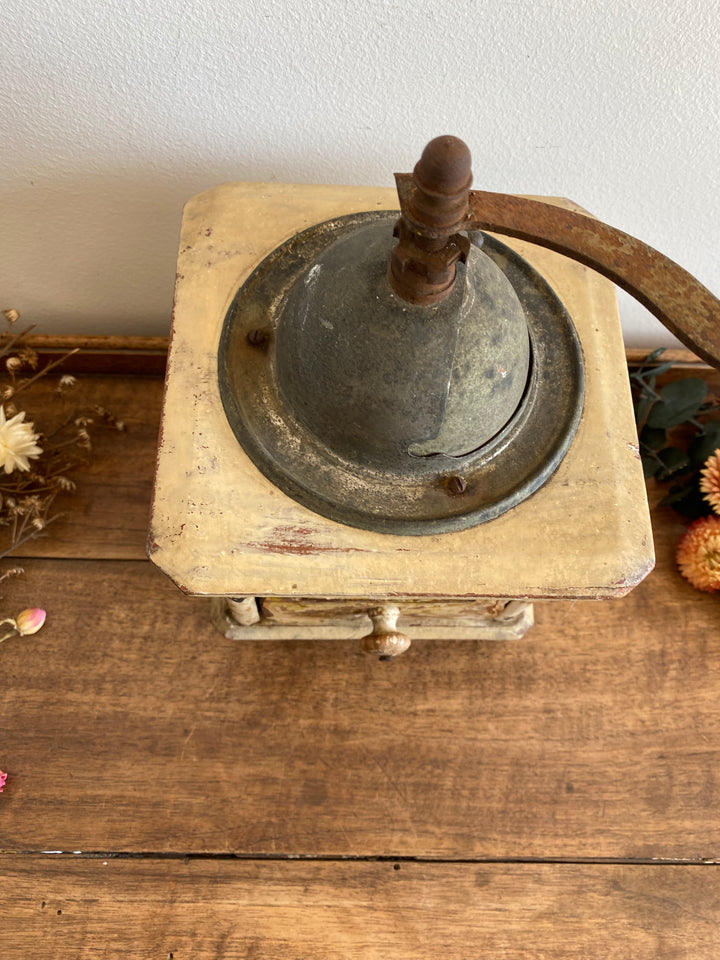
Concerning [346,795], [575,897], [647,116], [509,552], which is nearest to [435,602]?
[509,552]

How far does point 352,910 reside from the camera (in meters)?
0.91

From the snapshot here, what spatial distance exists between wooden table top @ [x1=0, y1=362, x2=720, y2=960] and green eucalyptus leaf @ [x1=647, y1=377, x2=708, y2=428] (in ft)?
0.75

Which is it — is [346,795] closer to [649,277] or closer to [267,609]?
[267,609]

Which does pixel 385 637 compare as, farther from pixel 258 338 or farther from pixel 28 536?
pixel 28 536

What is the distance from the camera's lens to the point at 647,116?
31.2 inches

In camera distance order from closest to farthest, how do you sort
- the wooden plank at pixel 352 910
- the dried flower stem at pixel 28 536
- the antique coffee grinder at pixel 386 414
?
the antique coffee grinder at pixel 386 414 → the wooden plank at pixel 352 910 → the dried flower stem at pixel 28 536

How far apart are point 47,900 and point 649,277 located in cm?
91

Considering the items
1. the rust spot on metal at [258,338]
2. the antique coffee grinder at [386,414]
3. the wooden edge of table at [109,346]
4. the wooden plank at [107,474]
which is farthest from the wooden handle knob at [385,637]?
the wooden edge of table at [109,346]

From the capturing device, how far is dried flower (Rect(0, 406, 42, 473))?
0.91 m

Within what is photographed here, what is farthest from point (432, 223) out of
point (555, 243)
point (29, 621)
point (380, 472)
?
point (29, 621)

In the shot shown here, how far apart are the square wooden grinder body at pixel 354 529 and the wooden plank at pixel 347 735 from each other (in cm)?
37

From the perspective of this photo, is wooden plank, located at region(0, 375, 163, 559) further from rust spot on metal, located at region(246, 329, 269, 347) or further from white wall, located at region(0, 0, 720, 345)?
rust spot on metal, located at region(246, 329, 269, 347)

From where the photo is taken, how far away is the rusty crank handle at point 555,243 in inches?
19.2

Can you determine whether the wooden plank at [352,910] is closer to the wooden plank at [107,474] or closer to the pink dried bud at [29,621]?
the pink dried bud at [29,621]
